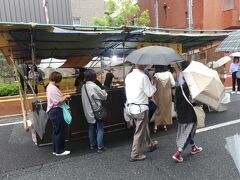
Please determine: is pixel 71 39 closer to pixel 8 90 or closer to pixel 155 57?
pixel 155 57

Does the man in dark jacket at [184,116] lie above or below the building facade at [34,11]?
below

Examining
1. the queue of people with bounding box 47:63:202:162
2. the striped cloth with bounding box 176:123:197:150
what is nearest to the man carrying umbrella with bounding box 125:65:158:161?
the queue of people with bounding box 47:63:202:162

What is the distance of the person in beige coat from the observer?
630 cm

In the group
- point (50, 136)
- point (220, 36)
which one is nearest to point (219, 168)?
point (50, 136)

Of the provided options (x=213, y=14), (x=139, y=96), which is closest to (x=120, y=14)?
(x=213, y=14)

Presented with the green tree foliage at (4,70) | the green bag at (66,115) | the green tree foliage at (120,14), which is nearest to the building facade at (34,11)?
the green tree foliage at (4,70)

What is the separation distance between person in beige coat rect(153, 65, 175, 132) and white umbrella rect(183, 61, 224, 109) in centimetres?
182

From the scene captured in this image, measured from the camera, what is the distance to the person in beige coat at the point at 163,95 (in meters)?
6.30

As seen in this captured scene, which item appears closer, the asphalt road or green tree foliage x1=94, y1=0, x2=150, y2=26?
the asphalt road

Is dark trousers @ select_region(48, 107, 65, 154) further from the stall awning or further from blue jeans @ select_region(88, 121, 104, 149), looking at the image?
the stall awning

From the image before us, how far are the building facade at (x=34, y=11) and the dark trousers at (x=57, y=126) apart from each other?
8896 millimetres

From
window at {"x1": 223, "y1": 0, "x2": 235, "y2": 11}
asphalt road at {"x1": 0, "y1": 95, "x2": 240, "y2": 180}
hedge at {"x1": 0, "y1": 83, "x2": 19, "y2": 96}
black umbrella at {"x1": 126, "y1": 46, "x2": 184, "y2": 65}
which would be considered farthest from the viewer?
window at {"x1": 223, "y1": 0, "x2": 235, "y2": 11}

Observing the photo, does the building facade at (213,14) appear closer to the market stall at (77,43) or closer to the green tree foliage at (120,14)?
the green tree foliage at (120,14)

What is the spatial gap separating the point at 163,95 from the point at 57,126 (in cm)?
257
